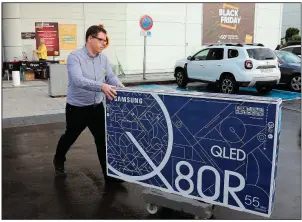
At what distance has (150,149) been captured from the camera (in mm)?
3641

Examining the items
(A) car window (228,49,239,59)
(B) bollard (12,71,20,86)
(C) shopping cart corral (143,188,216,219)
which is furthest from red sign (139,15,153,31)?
(C) shopping cart corral (143,188,216,219)

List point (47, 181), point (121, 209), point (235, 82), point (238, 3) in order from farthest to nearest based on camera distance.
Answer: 1. point (238, 3)
2. point (235, 82)
3. point (47, 181)
4. point (121, 209)

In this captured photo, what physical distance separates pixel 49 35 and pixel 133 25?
14.0ft

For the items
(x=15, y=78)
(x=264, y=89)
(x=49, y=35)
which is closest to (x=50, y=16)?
(x=49, y=35)

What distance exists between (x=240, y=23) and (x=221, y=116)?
2031 centimetres

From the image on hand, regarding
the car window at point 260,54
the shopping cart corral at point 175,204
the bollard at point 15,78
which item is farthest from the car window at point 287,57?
the shopping cart corral at point 175,204

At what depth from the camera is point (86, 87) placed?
3.95 metres

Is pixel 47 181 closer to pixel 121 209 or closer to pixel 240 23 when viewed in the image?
pixel 121 209

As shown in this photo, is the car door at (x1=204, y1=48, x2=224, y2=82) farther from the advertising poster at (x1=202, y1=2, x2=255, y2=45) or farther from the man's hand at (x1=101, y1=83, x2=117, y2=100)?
the man's hand at (x1=101, y1=83, x2=117, y2=100)

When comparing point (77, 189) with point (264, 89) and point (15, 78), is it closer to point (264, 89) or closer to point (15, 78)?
point (264, 89)

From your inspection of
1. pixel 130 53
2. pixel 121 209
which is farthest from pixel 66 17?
pixel 121 209

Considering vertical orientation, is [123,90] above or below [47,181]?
above

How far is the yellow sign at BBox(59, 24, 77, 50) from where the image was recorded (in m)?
17.0

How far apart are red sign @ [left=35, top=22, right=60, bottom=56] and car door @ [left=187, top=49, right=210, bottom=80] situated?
6825mm
